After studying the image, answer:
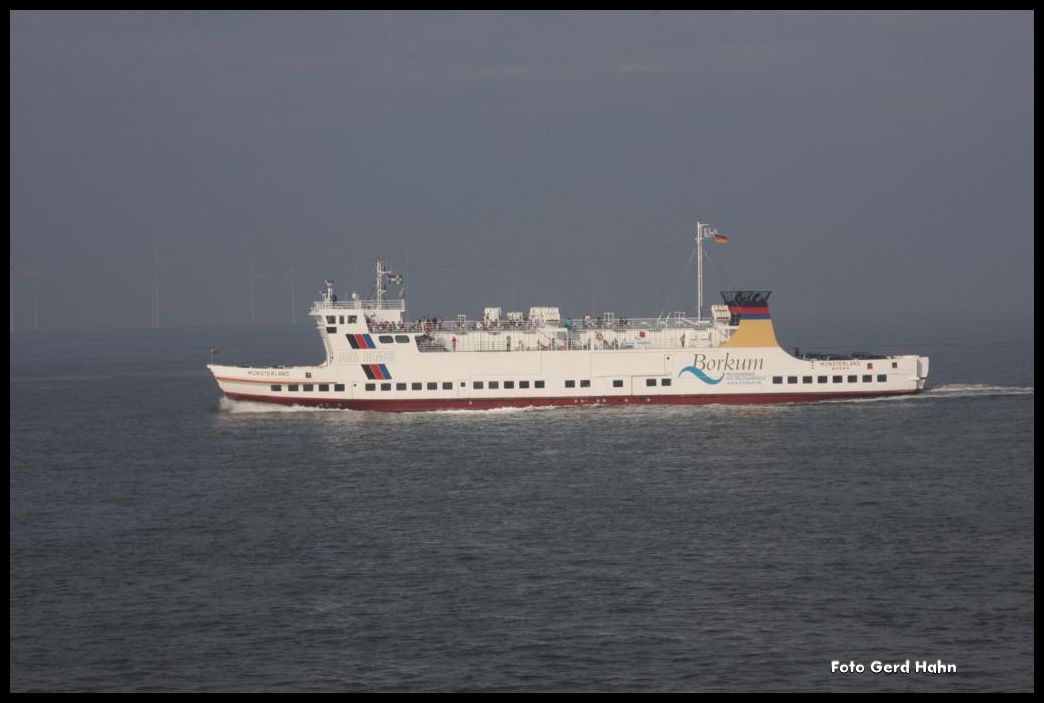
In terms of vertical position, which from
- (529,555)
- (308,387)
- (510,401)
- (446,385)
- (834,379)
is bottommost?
(529,555)

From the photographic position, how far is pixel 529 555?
124 ft

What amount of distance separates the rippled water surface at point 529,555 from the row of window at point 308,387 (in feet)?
22.1

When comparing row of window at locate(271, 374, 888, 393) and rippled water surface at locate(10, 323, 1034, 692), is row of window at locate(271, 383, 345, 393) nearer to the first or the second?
row of window at locate(271, 374, 888, 393)

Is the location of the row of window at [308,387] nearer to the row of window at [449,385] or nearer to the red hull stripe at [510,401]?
the red hull stripe at [510,401]

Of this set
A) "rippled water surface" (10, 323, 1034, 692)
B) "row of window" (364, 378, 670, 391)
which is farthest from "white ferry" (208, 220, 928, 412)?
"rippled water surface" (10, 323, 1034, 692)

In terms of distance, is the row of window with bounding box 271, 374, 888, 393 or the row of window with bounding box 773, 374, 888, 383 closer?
the row of window with bounding box 271, 374, 888, 393

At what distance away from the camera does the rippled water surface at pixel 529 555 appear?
29.0m

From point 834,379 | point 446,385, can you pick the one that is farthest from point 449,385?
point 834,379

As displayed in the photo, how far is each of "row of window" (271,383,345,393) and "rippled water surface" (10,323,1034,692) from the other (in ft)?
22.1

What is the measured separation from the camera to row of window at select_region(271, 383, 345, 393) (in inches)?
2889

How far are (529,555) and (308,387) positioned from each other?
38.3m

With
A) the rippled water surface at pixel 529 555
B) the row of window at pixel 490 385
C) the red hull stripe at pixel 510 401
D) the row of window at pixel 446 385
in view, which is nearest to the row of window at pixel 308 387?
the row of window at pixel 446 385

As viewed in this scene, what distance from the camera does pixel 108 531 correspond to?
4206cm

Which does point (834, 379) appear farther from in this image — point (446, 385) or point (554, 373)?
point (446, 385)
